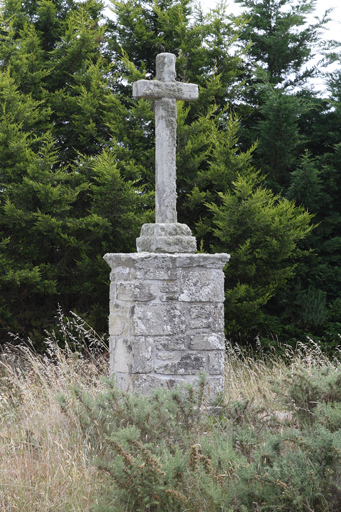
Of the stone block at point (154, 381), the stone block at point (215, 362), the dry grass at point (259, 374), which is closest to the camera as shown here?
the stone block at point (154, 381)

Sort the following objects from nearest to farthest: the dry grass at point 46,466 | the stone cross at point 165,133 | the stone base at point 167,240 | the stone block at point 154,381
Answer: the dry grass at point 46,466, the stone block at point 154,381, the stone base at point 167,240, the stone cross at point 165,133

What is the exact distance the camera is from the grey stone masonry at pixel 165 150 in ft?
16.0

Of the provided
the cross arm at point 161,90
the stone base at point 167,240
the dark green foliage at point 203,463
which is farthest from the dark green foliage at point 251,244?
Result: the dark green foliage at point 203,463

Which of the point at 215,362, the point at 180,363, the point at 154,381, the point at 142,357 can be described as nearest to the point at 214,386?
Result: the point at 215,362

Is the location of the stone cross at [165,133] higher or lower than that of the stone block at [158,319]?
higher

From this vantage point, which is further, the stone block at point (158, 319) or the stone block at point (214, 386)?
the stone block at point (214, 386)

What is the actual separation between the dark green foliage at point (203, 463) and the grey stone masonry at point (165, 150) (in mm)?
1512

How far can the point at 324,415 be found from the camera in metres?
3.73

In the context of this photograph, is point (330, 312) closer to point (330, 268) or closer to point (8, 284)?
point (330, 268)

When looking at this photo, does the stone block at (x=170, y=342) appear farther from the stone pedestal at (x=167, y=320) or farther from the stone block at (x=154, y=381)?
the stone block at (x=154, y=381)

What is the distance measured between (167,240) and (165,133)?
3.17ft

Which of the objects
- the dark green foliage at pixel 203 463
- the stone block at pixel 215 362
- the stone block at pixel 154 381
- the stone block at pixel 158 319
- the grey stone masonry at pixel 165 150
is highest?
the grey stone masonry at pixel 165 150

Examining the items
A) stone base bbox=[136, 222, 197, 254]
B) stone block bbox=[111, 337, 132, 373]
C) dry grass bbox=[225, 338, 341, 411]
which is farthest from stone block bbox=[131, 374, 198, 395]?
stone base bbox=[136, 222, 197, 254]

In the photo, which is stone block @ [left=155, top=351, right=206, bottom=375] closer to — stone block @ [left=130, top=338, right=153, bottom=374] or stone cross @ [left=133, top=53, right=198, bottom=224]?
stone block @ [left=130, top=338, right=153, bottom=374]
